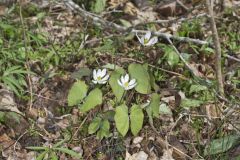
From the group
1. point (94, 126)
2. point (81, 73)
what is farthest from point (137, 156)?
point (81, 73)

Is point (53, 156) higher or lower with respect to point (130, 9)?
lower

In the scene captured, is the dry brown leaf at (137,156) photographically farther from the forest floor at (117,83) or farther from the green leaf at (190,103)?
the green leaf at (190,103)

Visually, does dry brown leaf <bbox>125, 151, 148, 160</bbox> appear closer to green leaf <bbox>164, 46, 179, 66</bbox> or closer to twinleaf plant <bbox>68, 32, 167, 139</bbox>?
twinleaf plant <bbox>68, 32, 167, 139</bbox>

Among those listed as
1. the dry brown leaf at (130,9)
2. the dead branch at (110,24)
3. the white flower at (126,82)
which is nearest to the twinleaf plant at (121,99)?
the white flower at (126,82)

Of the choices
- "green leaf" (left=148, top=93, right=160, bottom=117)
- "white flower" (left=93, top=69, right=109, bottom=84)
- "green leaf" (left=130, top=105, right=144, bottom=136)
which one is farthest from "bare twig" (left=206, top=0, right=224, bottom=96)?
"white flower" (left=93, top=69, right=109, bottom=84)

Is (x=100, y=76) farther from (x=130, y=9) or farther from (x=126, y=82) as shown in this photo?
(x=130, y=9)

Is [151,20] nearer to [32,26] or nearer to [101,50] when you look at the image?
[101,50]
